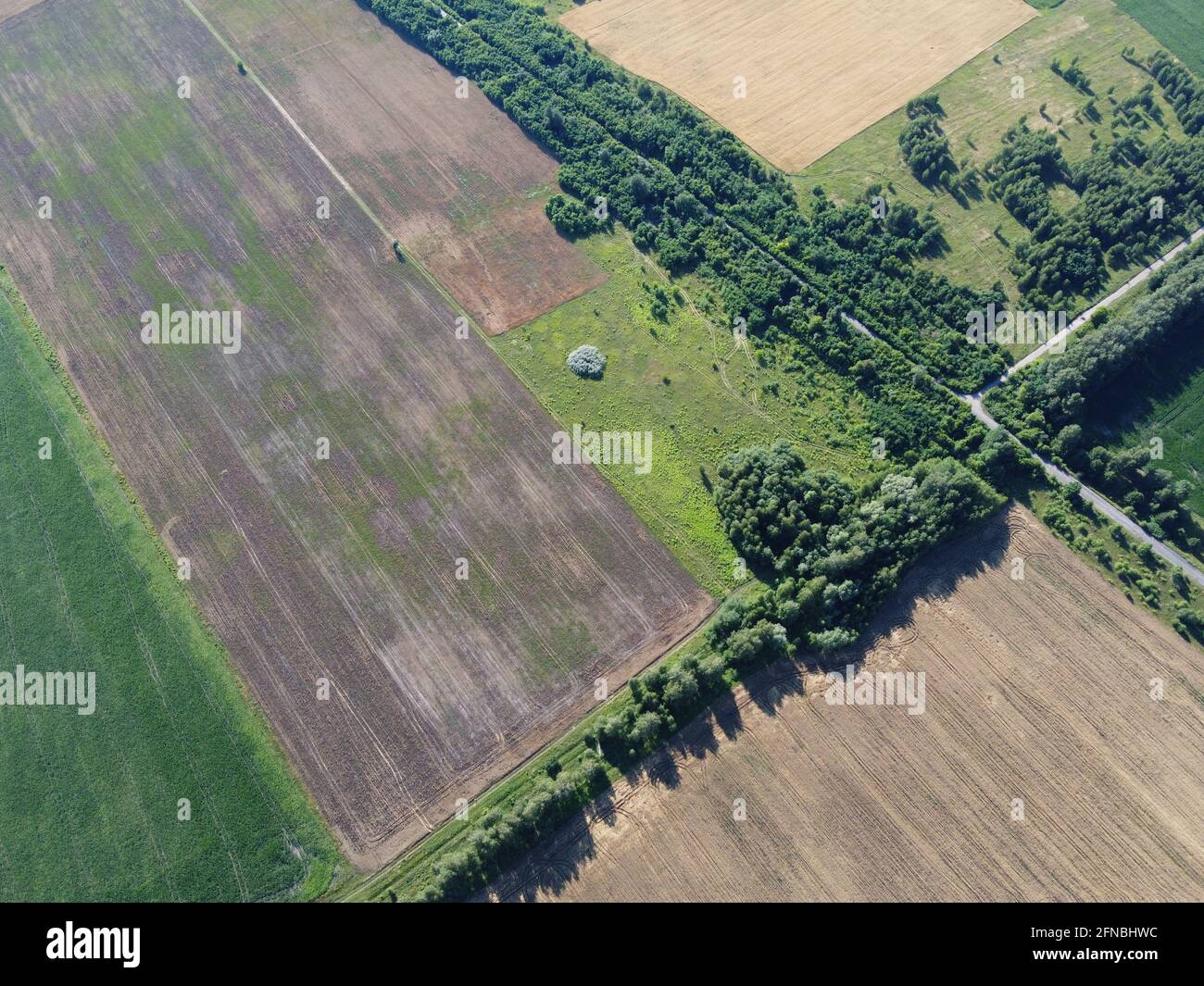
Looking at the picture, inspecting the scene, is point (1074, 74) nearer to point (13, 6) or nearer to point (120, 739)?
point (120, 739)

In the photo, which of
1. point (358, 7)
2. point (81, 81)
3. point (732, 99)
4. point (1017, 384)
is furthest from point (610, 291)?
point (81, 81)

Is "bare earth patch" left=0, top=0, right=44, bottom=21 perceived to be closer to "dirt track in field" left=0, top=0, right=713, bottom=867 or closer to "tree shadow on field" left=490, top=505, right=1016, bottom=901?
"dirt track in field" left=0, top=0, right=713, bottom=867

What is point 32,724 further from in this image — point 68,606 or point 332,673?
point 332,673

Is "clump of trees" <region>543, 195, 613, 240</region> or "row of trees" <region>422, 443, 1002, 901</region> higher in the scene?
"clump of trees" <region>543, 195, 613, 240</region>

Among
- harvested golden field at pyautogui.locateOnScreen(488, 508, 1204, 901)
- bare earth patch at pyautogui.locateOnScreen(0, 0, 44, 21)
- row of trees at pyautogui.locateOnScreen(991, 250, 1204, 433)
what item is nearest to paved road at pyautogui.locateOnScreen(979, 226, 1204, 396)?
row of trees at pyautogui.locateOnScreen(991, 250, 1204, 433)

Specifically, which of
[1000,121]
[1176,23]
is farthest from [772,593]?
[1176,23]

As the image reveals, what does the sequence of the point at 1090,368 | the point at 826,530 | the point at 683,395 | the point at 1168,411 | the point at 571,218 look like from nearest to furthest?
the point at 826,530
the point at 1090,368
the point at 1168,411
the point at 683,395
the point at 571,218

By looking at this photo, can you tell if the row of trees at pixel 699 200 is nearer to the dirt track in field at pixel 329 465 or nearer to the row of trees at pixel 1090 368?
the row of trees at pixel 1090 368
